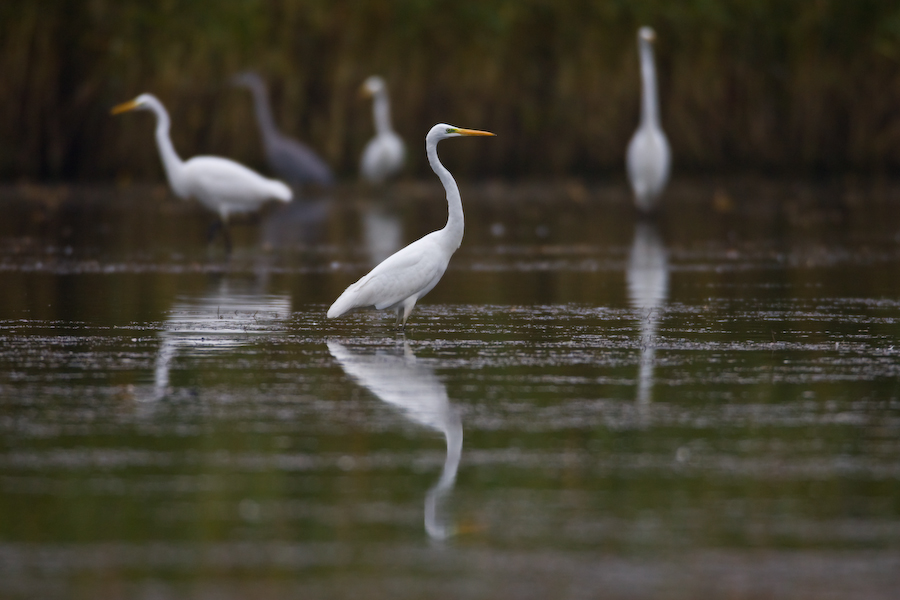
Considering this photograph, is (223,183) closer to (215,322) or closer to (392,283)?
(215,322)

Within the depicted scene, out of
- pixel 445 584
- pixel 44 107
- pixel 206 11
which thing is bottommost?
pixel 445 584

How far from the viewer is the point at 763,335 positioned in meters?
8.95

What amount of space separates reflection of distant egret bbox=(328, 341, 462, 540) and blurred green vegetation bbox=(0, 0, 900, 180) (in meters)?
18.6

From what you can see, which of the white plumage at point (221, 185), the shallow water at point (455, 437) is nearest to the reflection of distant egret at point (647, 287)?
the shallow water at point (455, 437)

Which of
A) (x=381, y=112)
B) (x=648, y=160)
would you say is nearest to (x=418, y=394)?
(x=648, y=160)

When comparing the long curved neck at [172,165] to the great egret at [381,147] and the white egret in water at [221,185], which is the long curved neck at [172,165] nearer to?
the white egret in water at [221,185]

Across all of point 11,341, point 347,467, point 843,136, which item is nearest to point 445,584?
point 347,467

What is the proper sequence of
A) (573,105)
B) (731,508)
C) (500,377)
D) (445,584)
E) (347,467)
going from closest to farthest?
1. (445,584)
2. (731,508)
3. (347,467)
4. (500,377)
5. (573,105)

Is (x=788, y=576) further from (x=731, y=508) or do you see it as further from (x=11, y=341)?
(x=11, y=341)

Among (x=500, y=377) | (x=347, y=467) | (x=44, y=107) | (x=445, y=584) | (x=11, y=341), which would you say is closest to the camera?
(x=445, y=584)

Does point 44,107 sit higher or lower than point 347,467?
higher

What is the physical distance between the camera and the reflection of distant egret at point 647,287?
25.0ft

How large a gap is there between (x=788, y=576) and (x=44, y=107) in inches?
926

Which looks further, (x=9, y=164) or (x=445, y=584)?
(x=9, y=164)
